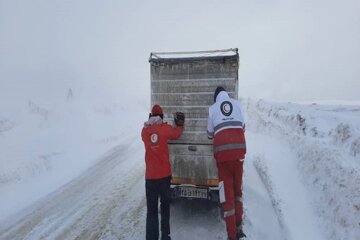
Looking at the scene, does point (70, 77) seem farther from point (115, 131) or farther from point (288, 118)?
point (288, 118)

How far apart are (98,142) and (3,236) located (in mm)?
9681

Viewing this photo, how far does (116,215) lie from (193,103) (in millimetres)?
2832

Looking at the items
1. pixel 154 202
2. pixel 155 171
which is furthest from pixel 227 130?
pixel 154 202

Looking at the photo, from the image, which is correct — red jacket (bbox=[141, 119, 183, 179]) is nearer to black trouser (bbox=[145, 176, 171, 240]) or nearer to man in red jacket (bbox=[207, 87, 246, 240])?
black trouser (bbox=[145, 176, 171, 240])

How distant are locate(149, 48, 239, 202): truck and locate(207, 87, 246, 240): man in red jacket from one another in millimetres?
684

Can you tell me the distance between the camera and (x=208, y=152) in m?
6.01

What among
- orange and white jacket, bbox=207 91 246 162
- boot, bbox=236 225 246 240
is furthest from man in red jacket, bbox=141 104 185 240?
boot, bbox=236 225 246 240

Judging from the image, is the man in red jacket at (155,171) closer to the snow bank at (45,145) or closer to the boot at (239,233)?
the boot at (239,233)

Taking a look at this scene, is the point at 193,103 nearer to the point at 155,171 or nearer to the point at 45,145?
the point at 155,171

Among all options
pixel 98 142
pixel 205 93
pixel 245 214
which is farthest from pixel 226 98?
pixel 98 142

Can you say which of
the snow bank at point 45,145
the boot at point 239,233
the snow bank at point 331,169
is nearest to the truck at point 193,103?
the boot at point 239,233

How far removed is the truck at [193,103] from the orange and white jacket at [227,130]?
0.69m

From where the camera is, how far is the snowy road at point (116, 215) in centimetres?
557

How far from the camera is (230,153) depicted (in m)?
5.00
